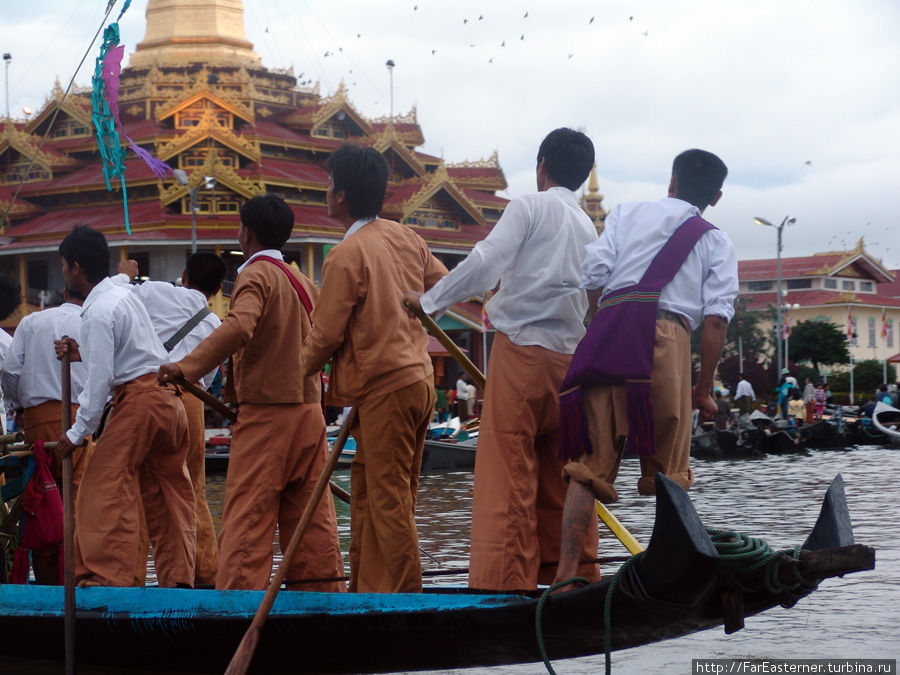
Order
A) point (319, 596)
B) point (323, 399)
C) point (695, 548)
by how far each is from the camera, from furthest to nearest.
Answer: point (323, 399), point (319, 596), point (695, 548)

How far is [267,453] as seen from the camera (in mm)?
5273

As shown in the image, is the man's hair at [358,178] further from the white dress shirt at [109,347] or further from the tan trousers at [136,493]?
the tan trousers at [136,493]

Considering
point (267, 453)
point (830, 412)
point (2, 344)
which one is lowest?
point (830, 412)

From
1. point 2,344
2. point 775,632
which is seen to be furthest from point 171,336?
point 775,632

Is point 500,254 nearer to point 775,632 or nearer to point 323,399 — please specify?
point 323,399

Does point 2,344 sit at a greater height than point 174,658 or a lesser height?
greater

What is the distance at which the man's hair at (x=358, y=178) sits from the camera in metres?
5.07

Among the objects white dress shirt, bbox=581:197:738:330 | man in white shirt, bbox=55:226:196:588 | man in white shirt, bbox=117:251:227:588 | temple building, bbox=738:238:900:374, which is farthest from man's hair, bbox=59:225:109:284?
temple building, bbox=738:238:900:374

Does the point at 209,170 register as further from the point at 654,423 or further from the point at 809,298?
the point at 809,298

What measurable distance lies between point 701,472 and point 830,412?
1294cm

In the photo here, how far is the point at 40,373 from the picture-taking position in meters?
6.31

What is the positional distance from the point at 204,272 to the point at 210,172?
27.6 metres

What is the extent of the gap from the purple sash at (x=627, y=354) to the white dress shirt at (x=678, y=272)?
41 mm

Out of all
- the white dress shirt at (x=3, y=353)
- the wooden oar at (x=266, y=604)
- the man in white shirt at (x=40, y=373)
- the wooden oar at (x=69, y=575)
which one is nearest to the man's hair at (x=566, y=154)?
the wooden oar at (x=266, y=604)
